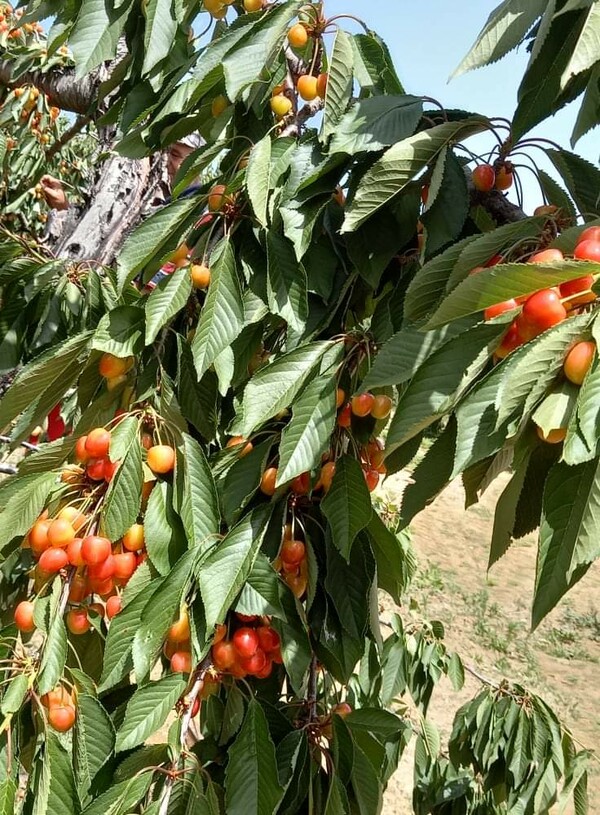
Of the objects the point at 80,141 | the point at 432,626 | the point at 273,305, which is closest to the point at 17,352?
the point at 273,305

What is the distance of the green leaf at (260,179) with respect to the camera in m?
0.81

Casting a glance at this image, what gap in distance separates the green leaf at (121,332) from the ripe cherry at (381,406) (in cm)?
29

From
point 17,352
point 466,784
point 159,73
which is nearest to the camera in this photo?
point 159,73

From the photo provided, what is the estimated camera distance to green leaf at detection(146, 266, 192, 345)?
0.82 metres

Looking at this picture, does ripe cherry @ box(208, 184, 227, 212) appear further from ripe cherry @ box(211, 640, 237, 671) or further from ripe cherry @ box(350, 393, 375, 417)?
ripe cherry @ box(211, 640, 237, 671)

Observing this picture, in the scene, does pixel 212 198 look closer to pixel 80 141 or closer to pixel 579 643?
pixel 579 643

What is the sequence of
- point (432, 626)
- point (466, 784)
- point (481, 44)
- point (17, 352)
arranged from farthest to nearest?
point (432, 626), point (466, 784), point (17, 352), point (481, 44)

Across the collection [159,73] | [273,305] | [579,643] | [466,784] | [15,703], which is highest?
[159,73]

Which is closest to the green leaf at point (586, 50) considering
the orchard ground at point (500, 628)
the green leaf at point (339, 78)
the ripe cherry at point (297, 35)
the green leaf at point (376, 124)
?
the green leaf at point (376, 124)

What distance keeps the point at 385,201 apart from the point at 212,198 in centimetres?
26

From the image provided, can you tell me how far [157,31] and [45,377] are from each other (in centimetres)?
47

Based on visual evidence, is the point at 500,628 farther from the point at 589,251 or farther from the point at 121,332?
the point at 589,251

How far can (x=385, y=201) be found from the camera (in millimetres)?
775

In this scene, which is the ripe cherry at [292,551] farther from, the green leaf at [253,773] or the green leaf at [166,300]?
the green leaf at [166,300]
